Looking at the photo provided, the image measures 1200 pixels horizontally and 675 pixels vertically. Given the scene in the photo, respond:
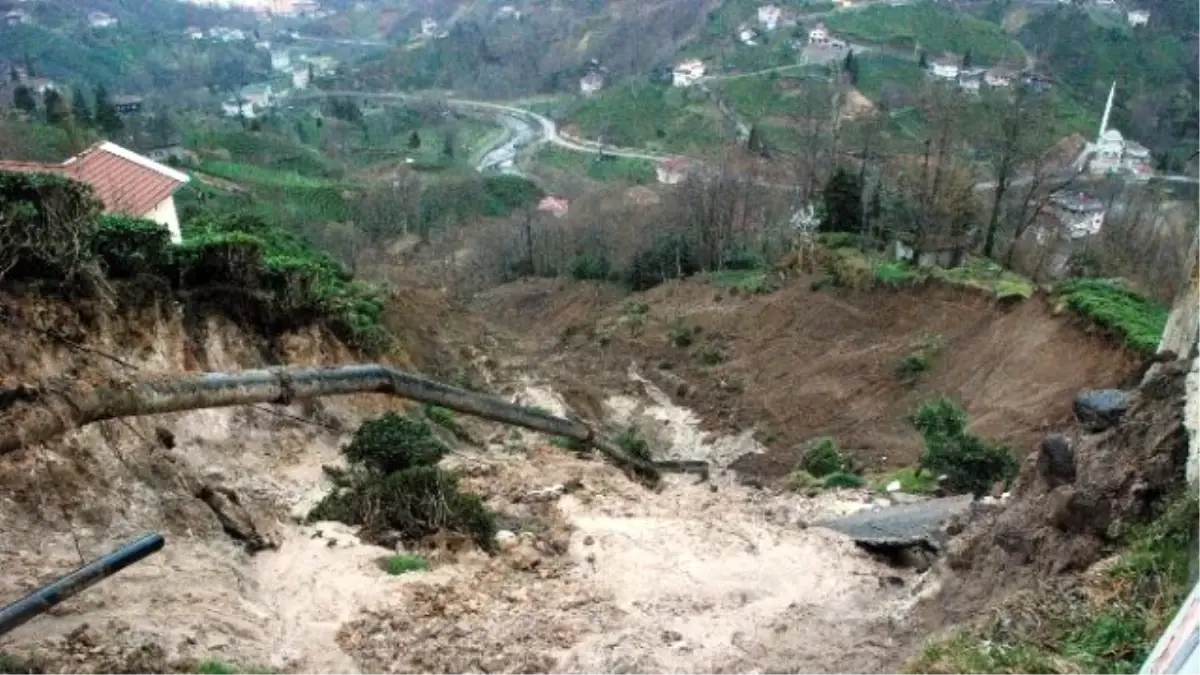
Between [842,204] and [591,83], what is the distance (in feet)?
265

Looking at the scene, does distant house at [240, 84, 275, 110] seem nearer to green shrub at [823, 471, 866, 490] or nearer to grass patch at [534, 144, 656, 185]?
grass patch at [534, 144, 656, 185]

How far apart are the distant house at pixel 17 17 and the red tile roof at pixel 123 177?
14755cm

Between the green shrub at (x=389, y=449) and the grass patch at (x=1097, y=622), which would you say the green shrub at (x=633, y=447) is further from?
the grass patch at (x=1097, y=622)

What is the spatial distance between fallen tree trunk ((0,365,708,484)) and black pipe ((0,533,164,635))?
1027mm

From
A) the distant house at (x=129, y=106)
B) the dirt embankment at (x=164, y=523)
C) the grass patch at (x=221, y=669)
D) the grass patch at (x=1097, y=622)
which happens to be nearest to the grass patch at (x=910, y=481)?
the grass patch at (x=1097, y=622)

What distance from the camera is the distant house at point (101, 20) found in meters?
148

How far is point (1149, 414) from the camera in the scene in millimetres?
8383

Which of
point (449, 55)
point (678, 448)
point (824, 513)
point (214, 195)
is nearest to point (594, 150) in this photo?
point (214, 195)

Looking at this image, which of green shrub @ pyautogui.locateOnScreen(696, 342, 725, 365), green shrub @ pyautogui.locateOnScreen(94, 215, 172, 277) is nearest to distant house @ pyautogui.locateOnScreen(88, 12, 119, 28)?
green shrub @ pyautogui.locateOnScreen(696, 342, 725, 365)

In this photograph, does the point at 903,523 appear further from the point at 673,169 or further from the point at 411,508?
the point at 673,169

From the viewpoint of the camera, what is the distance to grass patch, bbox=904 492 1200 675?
5.52m

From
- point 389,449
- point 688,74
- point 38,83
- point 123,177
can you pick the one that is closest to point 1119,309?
point 389,449

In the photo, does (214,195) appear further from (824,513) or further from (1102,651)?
(1102,651)

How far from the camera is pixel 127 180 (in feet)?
65.9
